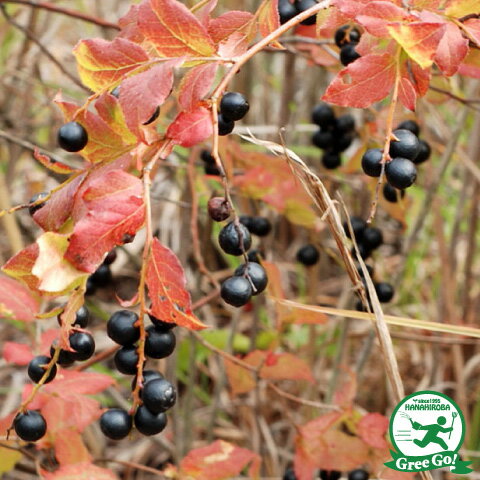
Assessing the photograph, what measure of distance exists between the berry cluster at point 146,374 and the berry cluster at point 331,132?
80 cm

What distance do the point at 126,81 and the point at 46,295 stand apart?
0.84 feet

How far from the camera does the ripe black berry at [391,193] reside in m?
1.23

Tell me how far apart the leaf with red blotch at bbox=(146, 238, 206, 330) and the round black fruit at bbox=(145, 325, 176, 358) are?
71mm

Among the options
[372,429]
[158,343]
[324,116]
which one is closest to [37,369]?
[158,343]

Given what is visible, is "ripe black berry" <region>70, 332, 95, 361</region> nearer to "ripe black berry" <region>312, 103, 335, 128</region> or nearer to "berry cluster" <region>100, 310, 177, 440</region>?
"berry cluster" <region>100, 310, 177, 440</region>

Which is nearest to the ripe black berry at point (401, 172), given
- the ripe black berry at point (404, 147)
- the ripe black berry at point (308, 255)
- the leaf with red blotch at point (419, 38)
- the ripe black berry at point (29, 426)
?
the ripe black berry at point (404, 147)

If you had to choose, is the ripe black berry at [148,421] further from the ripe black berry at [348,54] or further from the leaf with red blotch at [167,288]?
the ripe black berry at [348,54]

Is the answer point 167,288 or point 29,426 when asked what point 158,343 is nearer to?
point 167,288

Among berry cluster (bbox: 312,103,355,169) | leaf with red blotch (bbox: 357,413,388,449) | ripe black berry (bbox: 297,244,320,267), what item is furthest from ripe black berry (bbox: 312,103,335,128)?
leaf with red blotch (bbox: 357,413,388,449)

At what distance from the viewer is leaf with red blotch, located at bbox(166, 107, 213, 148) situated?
0.75m

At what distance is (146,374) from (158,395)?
6 cm

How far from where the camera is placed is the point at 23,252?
2.57 ft

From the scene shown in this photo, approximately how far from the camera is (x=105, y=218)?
0.70 metres

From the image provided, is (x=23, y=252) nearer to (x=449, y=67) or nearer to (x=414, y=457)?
(x=449, y=67)
